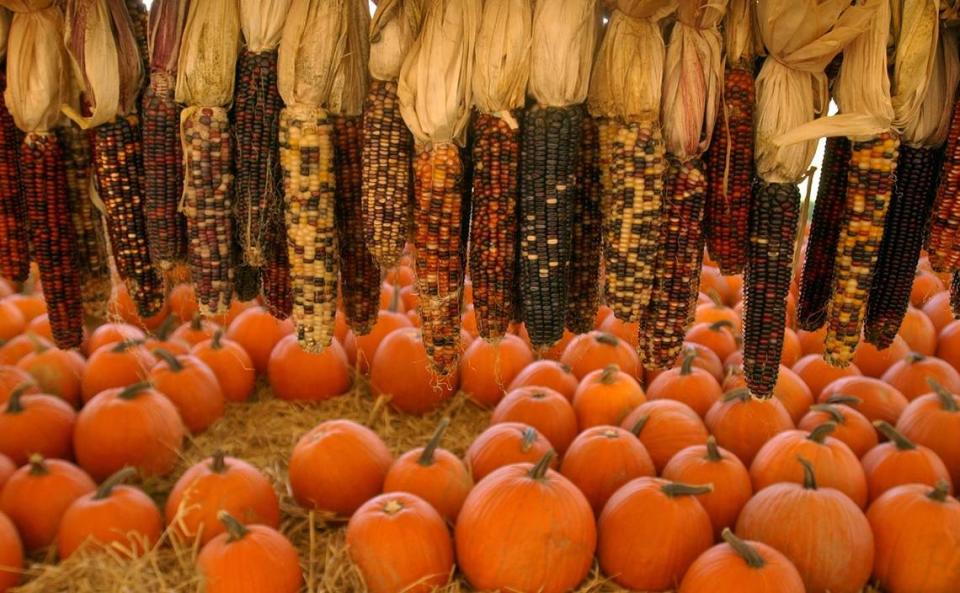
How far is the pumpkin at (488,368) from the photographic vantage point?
425cm

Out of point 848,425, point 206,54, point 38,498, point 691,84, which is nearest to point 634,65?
point 691,84

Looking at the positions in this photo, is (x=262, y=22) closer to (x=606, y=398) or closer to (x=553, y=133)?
(x=553, y=133)

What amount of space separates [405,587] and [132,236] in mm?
1555

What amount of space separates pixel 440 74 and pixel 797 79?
35.7 inches

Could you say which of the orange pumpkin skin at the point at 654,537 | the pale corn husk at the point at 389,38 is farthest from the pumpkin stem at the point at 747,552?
the pale corn husk at the point at 389,38

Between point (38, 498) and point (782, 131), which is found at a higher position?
point (782, 131)

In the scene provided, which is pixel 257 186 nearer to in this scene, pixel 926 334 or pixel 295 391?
pixel 295 391

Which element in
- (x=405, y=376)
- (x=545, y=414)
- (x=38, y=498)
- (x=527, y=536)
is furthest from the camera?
(x=405, y=376)

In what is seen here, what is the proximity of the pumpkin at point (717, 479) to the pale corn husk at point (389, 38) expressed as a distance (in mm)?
2046

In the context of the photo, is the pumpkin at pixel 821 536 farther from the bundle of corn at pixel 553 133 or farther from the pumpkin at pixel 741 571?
the bundle of corn at pixel 553 133

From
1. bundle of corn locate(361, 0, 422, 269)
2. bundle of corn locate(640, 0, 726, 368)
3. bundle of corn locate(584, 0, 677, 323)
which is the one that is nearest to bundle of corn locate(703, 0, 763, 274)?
bundle of corn locate(640, 0, 726, 368)

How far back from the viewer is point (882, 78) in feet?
5.99

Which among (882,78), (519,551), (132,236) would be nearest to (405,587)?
(519,551)

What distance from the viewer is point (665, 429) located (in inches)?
138
